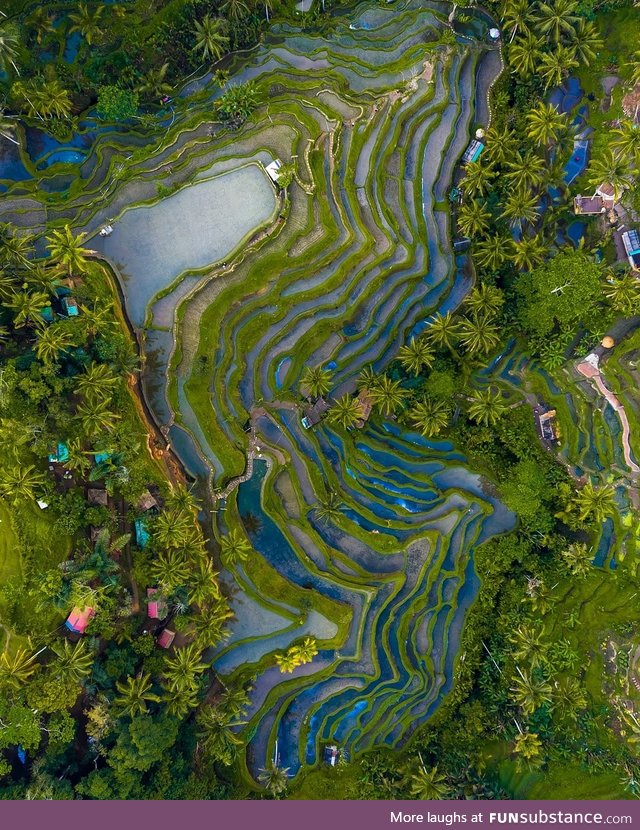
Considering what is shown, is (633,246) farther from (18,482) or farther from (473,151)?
(18,482)

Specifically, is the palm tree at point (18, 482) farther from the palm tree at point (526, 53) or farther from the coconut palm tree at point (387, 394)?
the palm tree at point (526, 53)

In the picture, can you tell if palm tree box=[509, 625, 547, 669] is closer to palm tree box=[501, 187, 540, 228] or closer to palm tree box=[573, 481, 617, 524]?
palm tree box=[573, 481, 617, 524]

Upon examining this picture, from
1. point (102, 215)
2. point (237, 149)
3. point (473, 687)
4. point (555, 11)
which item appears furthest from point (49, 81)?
point (473, 687)

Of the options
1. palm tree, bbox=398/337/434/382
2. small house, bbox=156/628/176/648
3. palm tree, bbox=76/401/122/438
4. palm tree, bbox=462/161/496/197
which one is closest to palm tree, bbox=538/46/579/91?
palm tree, bbox=462/161/496/197

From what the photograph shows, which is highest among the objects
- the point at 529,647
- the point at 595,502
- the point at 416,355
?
the point at 416,355

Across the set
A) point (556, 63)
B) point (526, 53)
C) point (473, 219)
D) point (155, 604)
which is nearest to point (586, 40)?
point (556, 63)
